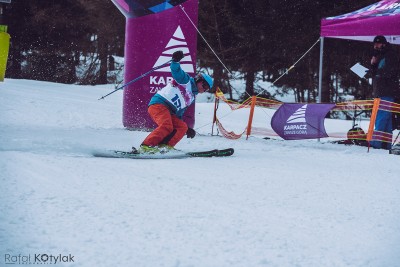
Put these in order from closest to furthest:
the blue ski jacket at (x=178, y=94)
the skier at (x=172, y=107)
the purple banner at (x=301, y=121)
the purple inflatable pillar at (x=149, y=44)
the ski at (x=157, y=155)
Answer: the ski at (x=157, y=155), the skier at (x=172, y=107), the blue ski jacket at (x=178, y=94), the purple banner at (x=301, y=121), the purple inflatable pillar at (x=149, y=44)

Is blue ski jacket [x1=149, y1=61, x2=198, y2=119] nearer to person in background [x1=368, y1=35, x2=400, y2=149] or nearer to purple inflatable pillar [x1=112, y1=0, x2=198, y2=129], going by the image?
purple inflatable pillar [x1=112, y1=0, x2=198, y2=129]

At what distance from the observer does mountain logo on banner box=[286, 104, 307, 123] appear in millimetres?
7992

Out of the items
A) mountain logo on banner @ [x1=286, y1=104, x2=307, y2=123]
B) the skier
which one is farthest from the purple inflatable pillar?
the skier

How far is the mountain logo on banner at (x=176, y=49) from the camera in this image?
871 centimetres

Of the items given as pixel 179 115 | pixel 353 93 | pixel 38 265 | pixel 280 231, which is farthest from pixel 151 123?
pixel 353 93

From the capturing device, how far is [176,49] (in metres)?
8.72

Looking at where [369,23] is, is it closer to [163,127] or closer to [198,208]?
[163,127]

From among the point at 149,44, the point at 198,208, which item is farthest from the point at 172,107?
the point at 198,208

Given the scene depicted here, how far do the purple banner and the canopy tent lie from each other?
1.68 m

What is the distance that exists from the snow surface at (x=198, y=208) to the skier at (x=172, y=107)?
0.54m

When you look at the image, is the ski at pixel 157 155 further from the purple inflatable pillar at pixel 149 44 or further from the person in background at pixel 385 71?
the person in background at pixel 385 71

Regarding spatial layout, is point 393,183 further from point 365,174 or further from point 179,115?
point 179,115

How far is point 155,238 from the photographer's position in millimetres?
Result: 2637

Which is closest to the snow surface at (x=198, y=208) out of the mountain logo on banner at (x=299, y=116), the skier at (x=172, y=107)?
the skier at (x=172, y=107)
